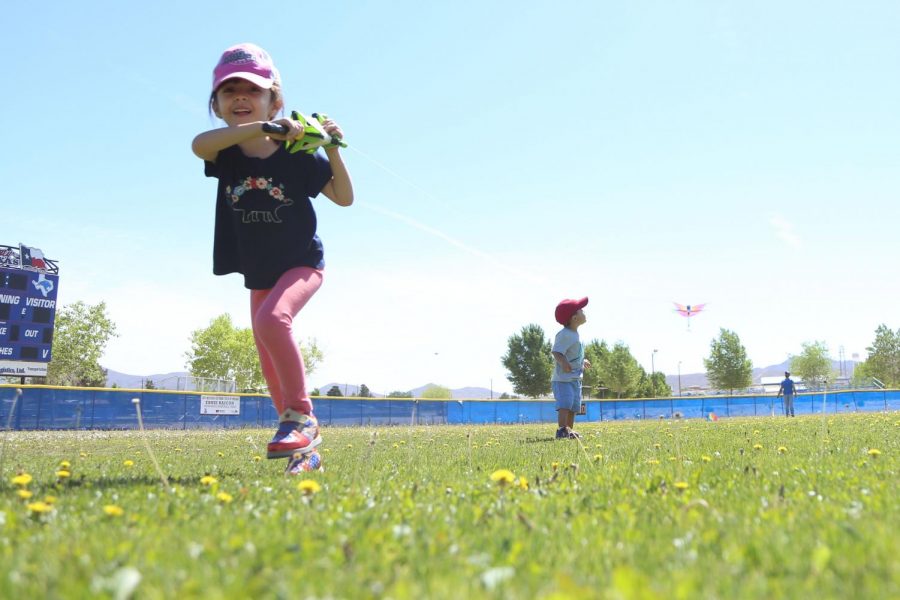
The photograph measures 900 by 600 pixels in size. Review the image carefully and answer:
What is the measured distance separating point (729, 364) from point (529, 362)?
26.5 meters

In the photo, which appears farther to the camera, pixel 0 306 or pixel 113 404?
pixel 0 306

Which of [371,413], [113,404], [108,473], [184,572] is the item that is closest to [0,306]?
[113,404]

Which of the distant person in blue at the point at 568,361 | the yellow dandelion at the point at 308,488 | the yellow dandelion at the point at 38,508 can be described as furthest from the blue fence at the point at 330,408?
the yellow dandelion at the point at 308,488

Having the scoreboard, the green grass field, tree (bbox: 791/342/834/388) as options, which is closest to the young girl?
the green grass field

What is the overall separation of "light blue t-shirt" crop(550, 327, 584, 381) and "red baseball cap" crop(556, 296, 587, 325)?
27 centimetres

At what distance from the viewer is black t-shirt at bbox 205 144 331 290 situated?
4277 millimetres

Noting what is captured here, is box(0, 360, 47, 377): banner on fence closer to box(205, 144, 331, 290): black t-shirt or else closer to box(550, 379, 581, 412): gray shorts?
box(550, 379, 581, 412): gray shorts

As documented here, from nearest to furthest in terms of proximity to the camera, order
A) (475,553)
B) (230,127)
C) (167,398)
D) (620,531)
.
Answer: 1. (475,553)
2. (620,531)
3. (230,127)
4. (167,398)

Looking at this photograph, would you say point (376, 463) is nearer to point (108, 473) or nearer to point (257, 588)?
point (108, 473)

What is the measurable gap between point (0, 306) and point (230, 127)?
3024 centimetres

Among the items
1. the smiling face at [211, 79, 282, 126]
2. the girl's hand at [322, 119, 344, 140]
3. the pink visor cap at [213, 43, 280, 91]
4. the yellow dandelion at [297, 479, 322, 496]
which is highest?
the pink visor cap at [213, 43, 280, 91]

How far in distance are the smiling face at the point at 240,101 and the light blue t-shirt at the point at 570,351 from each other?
20.6 ft

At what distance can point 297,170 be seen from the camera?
4391 mm

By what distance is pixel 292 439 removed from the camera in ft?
13.0
